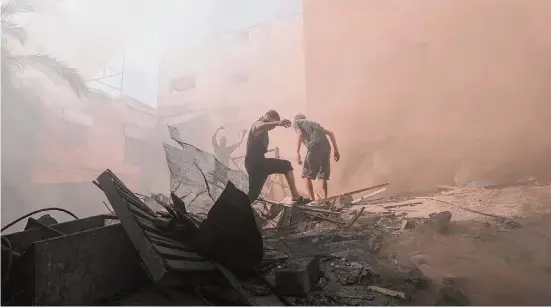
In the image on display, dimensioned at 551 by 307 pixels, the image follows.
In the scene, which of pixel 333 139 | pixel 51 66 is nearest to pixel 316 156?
pixel 333 139

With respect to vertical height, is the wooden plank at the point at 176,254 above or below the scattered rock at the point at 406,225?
above

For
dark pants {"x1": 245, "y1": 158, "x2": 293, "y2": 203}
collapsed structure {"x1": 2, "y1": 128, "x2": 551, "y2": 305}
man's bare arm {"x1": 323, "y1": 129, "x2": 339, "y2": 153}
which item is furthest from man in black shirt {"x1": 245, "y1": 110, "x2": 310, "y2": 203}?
collapsed structure {"x1": 2, "y1": 128, "x2": 551, "y2": 305}

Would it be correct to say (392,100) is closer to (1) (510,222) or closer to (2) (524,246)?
(1) (510,222)

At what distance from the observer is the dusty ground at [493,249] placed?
7.76 ft

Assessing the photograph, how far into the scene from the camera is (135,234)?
2057 millimetres

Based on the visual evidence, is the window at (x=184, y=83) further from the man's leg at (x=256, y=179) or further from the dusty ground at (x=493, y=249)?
the dusty ground at (x=493, y=249)

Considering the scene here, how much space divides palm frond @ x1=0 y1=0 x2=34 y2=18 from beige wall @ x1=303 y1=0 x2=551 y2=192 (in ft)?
17.2

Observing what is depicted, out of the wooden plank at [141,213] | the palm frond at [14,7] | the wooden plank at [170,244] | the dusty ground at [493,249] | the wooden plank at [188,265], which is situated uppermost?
the palm frond at [14,7]

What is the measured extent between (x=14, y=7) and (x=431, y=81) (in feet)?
24.0

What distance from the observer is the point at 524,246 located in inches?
113

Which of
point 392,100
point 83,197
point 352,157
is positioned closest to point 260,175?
point 352,157

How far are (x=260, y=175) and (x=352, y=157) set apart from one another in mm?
1637

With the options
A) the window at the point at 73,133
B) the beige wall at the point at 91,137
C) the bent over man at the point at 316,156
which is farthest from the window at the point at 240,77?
the window at the point at 73,133

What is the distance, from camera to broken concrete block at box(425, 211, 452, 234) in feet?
10.9
